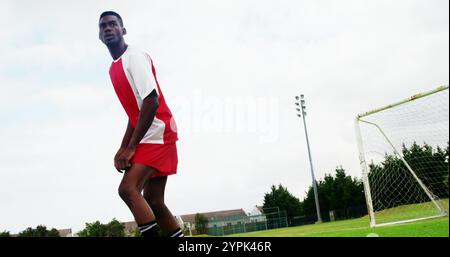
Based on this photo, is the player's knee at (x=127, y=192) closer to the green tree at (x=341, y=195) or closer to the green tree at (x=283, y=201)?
the green tree at (x=341, y=195)

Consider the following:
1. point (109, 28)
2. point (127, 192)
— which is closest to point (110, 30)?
point (109, 28)

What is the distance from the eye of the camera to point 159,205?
2561 millimetres

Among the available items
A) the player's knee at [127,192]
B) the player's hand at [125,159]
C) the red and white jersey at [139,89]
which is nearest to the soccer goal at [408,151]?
the red and white jersey at [139,89]

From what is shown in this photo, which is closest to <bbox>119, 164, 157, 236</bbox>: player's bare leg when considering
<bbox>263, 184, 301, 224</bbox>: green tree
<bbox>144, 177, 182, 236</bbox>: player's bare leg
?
<bbox>144, 177, 182, 236</bbox>: player's bare leg

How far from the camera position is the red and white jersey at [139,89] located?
2.62 m

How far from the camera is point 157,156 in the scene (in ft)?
8.36

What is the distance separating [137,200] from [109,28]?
1249mm

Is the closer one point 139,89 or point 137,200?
point 137,200

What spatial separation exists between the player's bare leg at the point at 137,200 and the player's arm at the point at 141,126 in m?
0.10

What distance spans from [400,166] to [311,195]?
26274mm

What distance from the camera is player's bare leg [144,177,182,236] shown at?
2.54 m

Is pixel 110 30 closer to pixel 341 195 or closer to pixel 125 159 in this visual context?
pixel 125 159

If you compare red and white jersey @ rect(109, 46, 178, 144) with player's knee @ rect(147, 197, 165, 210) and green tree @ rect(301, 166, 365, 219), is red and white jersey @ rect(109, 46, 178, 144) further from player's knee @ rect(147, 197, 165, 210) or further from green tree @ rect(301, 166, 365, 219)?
green tree @ rect(301, 166, 365, 219)
